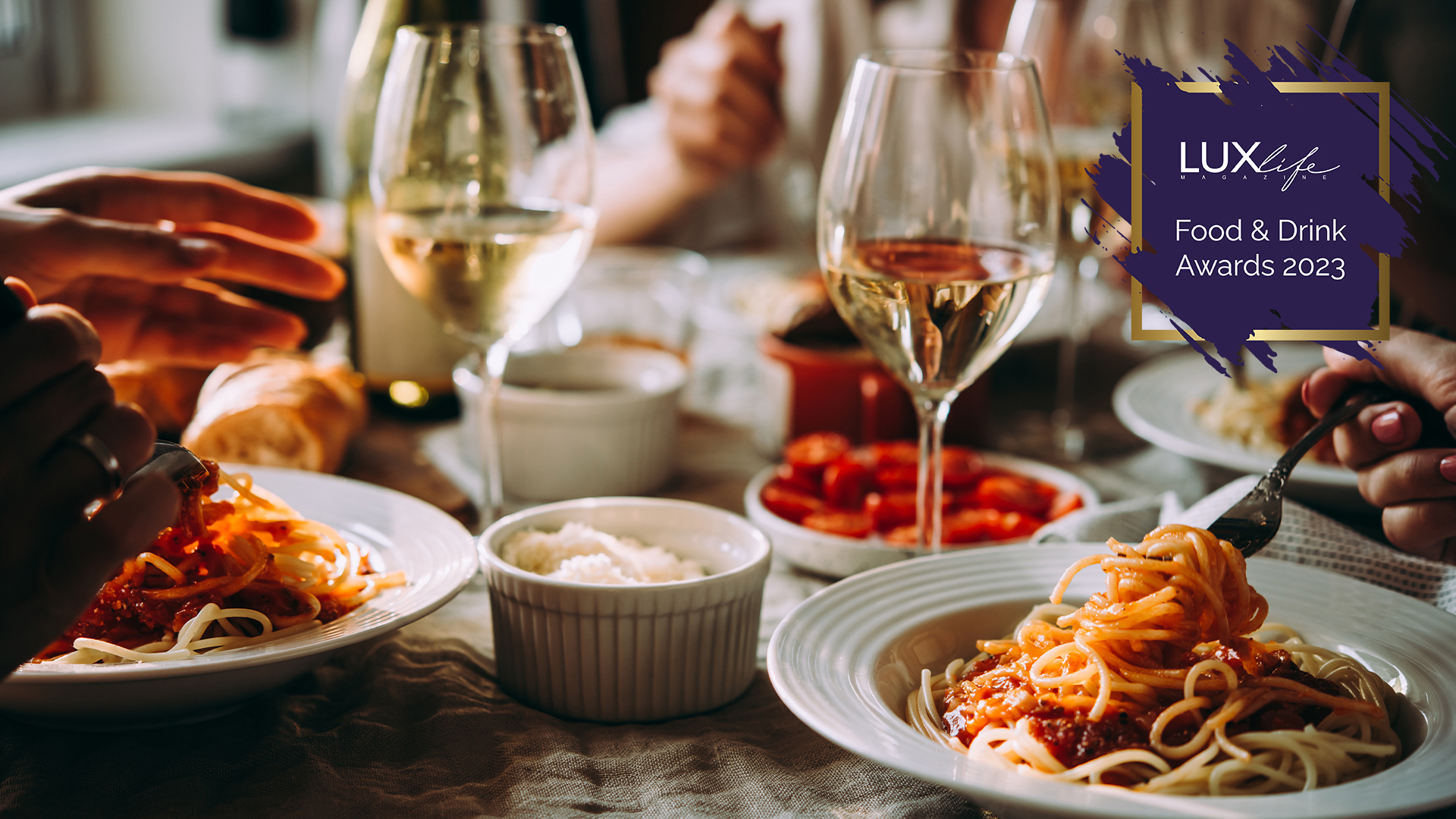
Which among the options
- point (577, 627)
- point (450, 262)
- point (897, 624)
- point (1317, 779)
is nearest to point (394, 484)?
point (450, 262)

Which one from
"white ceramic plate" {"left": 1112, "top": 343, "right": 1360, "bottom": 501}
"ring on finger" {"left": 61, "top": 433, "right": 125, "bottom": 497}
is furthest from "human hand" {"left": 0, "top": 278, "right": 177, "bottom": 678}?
"white ceramic plate" {"left": 1112, "top": 343, "right": 1360, "bottom": 501}

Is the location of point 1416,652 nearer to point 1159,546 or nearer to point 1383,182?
point 1159,546

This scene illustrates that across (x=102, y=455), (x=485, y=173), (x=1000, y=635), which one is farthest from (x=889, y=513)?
(x=102, y=455)

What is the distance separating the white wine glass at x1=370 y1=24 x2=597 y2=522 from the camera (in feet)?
3.81

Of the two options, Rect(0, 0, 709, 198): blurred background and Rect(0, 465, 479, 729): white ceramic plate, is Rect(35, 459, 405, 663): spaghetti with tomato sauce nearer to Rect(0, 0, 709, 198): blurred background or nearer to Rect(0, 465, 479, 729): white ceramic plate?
Rect(0, 465, 479, 729): white ceramic plate

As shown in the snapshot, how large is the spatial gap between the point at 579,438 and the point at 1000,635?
0.63 meters

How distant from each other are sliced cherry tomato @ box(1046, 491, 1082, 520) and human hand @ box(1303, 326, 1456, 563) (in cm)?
29

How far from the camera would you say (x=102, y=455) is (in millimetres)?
649

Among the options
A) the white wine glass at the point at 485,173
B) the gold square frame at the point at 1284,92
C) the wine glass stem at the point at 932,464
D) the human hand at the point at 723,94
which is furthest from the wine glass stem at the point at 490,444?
the human hand at the point at 723,94

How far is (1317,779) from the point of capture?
Result: 0.70 metres

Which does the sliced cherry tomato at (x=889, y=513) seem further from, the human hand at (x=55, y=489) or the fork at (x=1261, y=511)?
the human hand at (x=55, y=489)

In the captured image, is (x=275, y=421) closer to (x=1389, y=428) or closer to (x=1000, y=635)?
(x=1000, y=635)

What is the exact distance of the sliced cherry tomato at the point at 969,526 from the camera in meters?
1.21

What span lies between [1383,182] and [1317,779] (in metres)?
0.83
